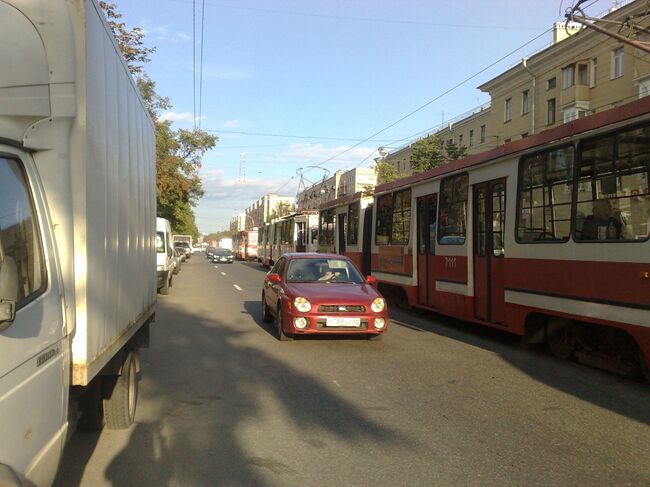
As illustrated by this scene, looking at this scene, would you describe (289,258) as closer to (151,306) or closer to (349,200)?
(151,306)

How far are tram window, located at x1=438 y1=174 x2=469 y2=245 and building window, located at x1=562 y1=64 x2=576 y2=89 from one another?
90.1ft

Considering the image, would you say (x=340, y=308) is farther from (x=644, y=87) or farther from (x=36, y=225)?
(x=644, y=87)

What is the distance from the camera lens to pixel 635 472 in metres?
4.16

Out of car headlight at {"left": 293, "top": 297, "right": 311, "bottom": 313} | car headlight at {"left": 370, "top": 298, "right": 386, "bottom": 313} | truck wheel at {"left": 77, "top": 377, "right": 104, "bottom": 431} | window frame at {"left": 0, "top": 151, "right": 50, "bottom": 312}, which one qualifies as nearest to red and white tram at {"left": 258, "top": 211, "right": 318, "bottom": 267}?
car headlight at {"left": 370, "top": 298, "right": 386, "bottom": 313}

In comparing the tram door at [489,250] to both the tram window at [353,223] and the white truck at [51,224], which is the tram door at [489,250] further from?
the tram window at [353,223]

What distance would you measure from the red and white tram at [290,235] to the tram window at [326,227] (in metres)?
2.70

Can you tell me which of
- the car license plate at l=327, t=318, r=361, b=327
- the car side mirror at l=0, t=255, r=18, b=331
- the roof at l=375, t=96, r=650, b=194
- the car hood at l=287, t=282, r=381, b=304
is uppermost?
the roof at l=375, t=96, r=650, b=194

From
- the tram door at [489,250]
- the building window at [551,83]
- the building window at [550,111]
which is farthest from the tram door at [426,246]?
the building window at [551,83]

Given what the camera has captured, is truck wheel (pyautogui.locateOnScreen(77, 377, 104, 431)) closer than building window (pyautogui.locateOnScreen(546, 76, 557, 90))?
Yes

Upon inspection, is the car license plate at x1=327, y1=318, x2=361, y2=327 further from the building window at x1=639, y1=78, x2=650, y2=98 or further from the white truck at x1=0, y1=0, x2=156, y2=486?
the building window at x1=639, y1=78, x2=650, y2=98

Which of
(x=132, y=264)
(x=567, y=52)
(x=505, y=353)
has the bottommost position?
(x=505, y=353)

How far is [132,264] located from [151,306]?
169 cm

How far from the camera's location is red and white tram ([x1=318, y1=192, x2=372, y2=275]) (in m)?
16.4

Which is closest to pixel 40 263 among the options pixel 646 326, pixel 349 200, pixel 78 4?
pixel 78 4
